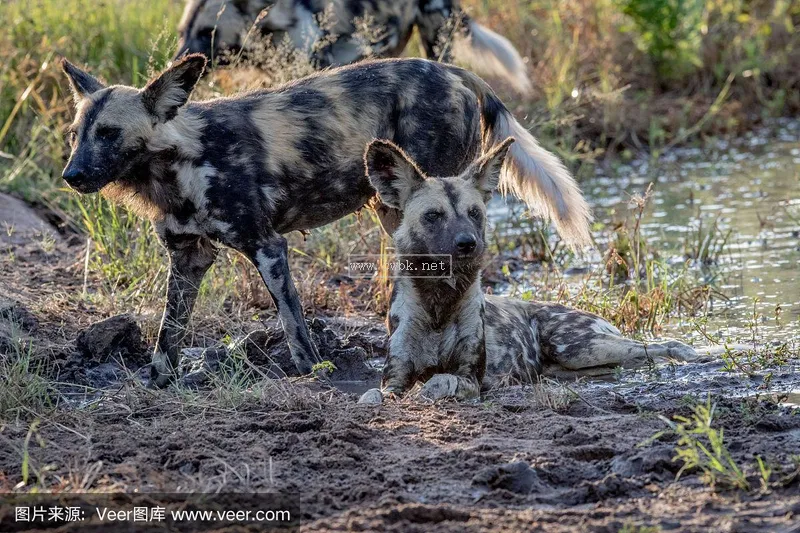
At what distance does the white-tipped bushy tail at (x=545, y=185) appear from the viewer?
560cm

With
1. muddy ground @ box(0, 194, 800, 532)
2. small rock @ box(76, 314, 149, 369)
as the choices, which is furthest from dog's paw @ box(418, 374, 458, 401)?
small rock @ box(76, 314, 149, 369)

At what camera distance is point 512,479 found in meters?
3.46

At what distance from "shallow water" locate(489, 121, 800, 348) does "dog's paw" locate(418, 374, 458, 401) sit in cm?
143

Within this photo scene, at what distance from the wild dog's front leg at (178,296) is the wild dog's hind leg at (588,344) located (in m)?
1.56

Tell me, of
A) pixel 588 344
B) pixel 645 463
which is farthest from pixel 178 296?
pixel 645 463

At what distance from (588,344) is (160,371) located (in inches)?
73.9

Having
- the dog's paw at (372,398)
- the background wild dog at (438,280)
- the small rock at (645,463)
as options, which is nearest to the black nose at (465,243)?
the background wild dog at (438,280)

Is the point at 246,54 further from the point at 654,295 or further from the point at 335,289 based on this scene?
the point at 654,295

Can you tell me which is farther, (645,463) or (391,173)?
(391,173)

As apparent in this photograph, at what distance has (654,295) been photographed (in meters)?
6.04

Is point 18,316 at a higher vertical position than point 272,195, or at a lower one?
lower

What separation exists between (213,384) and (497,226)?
12.3 feet

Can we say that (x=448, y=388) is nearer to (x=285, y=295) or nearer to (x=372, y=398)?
(x=372, y=398)

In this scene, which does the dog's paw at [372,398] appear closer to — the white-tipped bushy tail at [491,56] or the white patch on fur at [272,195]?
the white patch on fur at [272,195]
